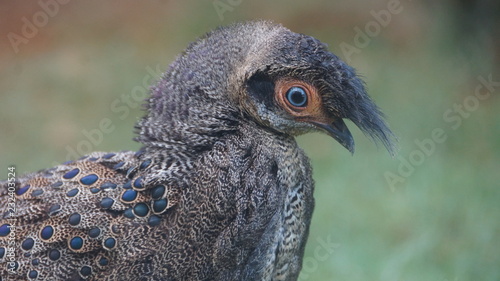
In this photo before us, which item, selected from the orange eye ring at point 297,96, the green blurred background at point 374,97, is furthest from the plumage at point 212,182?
the green blurred background at point 374,97

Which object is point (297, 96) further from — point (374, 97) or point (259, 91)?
point (374, 97)

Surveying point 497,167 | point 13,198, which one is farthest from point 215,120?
point 497,167

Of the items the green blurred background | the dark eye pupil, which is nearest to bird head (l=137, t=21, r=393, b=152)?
the dark eye pupil

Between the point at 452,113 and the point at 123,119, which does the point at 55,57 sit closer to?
the point at 123,119

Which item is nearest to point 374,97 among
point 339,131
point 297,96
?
point 339,131

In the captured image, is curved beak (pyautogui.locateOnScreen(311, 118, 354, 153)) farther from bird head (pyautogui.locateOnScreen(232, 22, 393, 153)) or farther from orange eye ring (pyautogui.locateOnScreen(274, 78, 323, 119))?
orange eye ring (pyautogui.locateOnScreen(274, 78, 323, 119))

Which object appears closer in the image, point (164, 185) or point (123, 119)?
point (164, 185)
